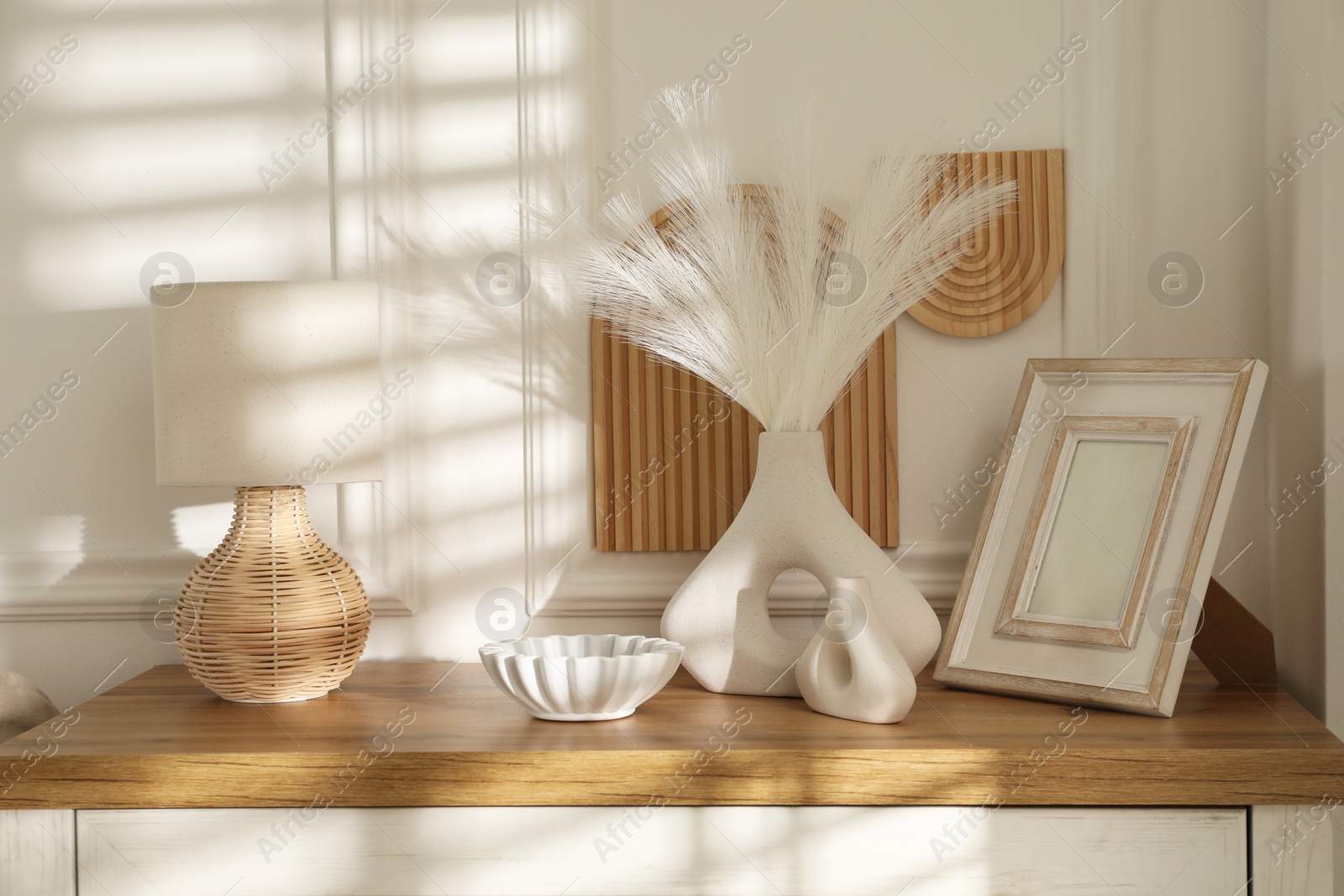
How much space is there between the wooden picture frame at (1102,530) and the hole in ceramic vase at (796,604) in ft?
0.82

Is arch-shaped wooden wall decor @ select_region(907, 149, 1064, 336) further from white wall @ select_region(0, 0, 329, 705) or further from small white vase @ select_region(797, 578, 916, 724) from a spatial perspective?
white wall @ select_region(0, 0, 329, 705)

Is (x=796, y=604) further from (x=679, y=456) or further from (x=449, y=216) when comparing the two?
(x=449, y=216)

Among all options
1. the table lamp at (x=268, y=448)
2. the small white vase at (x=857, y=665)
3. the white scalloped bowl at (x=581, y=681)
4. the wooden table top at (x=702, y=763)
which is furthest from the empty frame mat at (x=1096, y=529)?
the table lamp at (x=268, y=448)

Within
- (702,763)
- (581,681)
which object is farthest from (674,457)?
(702,763)

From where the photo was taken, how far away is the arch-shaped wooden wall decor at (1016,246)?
156 centimetres

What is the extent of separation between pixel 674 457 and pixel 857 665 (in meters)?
0.54

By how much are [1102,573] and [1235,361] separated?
0.32 meters

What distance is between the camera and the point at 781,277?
4.50 feet

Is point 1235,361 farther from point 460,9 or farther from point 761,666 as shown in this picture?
point 460,9

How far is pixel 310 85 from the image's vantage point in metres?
1.62

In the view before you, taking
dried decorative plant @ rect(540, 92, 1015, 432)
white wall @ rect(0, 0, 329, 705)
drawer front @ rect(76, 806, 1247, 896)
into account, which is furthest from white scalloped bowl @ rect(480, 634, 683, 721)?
white wall @ rect(0, 0, 329, 705)

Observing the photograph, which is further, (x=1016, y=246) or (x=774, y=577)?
(x=1016, y=246)

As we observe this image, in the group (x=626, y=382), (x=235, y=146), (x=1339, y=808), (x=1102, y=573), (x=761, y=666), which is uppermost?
(x=235, y=146)

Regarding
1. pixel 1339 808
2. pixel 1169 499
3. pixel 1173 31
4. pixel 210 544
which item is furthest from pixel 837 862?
pixel 1173 31
